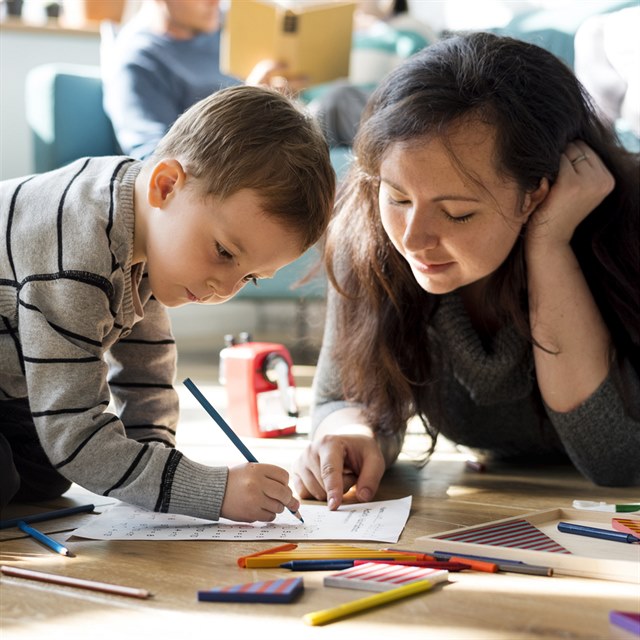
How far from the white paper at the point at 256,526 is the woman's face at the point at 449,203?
0.32 m

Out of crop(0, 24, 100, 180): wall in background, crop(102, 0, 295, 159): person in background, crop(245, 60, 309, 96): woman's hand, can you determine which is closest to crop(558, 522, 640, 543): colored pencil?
crop(102, 0, 295, 159): person in background

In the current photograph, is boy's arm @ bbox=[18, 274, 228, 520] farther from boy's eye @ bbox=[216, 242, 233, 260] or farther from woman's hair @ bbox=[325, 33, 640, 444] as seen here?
woman's hair @ bbox=[325, 33, 640, 444]

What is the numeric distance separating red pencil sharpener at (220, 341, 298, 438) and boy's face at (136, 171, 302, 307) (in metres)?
0.74

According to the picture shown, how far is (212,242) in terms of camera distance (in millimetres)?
1114

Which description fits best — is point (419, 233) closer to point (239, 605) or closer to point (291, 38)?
point (239, 605)

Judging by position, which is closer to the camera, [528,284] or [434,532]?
[434,532]

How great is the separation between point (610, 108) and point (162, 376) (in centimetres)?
158

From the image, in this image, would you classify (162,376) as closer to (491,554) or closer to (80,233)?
(80,233)

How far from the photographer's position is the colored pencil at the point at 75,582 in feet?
2.87

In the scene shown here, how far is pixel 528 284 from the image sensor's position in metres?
1.37

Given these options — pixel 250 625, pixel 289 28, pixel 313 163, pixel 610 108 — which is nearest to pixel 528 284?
pixel 313 163

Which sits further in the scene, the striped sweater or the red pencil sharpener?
the red pencil sharpener

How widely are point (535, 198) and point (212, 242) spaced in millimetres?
453

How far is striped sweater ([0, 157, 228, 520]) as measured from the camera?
106cm
